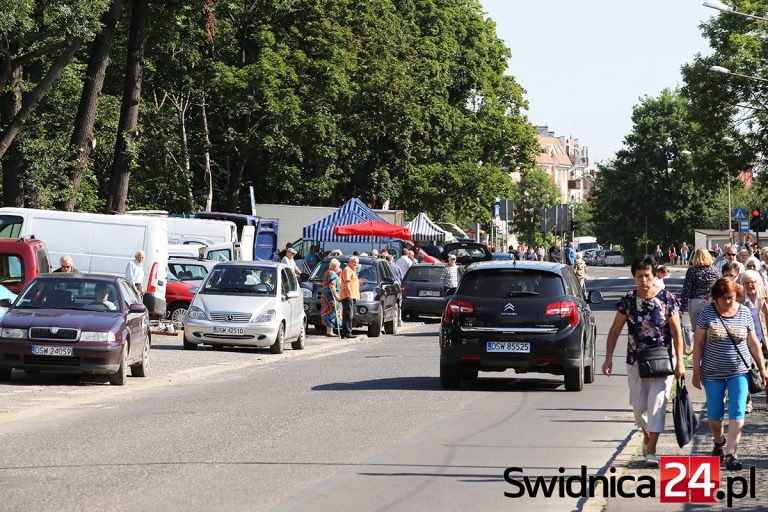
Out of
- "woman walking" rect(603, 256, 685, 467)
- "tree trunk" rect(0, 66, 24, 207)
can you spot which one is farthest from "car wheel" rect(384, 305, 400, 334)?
"woman walking" rect(603, 256, 685, 467)

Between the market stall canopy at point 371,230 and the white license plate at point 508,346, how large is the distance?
92.7ft

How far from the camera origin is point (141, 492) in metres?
10.5

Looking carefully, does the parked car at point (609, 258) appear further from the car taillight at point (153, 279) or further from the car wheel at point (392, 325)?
the car taillight at point (153, 279)

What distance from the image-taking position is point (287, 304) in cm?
2878

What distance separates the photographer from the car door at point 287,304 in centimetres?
2847

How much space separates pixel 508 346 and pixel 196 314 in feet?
33.7

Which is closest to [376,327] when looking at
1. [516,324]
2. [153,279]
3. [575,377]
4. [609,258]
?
[153,279]

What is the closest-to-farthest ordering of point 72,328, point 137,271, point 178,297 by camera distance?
point 72,328 → point 137,271 → point 178,297

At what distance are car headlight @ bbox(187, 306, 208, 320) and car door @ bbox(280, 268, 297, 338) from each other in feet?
4.58

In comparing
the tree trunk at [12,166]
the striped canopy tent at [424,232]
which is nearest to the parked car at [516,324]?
the tree trunk at [12,166]

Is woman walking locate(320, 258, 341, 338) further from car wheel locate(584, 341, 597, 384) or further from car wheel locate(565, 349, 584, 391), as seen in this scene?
car wheel locate(565, 349, 584, 391)

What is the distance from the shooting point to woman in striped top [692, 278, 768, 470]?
1202 cm

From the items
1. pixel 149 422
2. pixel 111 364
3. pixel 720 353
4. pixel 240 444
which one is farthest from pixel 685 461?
pixel 111 364

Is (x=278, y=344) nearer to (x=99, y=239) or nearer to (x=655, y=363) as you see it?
(x=99, y=239)
